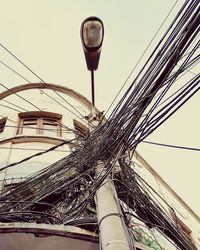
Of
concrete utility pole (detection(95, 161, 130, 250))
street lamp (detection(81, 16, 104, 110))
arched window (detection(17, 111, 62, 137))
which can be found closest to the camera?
concrete utility pole (detection(95, 161, 130, 250))

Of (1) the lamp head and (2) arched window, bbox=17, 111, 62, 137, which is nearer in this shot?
(1) the lamp head

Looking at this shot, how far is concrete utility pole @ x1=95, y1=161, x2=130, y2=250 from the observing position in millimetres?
2532

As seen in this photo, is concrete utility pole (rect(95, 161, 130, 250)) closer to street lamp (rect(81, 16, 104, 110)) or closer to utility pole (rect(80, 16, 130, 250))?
utility pole (rect(80, 16, 130, 250))

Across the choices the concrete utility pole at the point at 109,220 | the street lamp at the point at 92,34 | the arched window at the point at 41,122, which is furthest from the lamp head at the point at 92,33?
the arched window at the point at 41,122

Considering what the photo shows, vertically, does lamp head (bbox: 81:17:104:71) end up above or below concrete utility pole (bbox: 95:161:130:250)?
above

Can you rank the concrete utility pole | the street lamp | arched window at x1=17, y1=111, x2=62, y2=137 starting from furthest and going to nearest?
1. arched window at x1=17, y1=111, x2=62, y2=137
2. the street lamp
3. the concrete utility pole

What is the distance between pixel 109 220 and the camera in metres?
2.83

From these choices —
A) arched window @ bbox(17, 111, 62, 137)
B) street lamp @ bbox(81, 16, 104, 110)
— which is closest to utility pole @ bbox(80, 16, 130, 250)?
street lamp @ bbox(81, 16, 104, 110)

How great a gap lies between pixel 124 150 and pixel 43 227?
49.3 inches

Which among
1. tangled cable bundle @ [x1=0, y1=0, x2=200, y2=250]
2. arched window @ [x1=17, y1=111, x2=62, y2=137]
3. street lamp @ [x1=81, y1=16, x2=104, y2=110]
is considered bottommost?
tangled cable bundle @ [x1=0, y1=0, x2=200, y2=250]

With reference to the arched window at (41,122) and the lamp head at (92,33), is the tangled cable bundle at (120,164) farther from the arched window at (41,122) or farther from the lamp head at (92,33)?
the arched window at (41,122)

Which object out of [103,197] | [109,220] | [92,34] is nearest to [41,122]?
[92,34]

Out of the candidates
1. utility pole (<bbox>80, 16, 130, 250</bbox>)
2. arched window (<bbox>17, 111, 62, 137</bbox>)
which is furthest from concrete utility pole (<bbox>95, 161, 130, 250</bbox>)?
arched window (<bbox>17, 111, 62, 137</bbox>)

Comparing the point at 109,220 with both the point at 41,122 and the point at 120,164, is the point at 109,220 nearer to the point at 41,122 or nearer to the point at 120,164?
the point at 120,164
